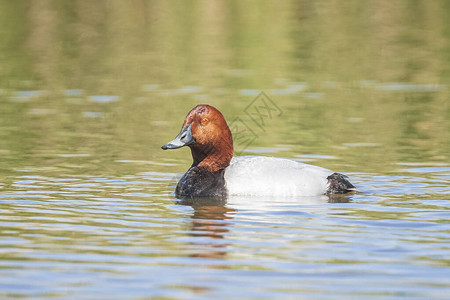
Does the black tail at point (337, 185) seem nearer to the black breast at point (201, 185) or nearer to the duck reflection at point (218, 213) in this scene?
the duck reflection at point (218, 213)

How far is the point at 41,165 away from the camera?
12.3 m

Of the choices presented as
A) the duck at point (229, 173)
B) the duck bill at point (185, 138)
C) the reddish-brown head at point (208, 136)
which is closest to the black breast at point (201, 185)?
the duck at point (229, 173)

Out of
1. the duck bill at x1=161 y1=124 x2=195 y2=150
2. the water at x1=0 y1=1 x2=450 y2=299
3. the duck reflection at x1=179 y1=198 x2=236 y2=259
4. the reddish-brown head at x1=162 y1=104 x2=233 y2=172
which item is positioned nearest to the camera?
the water at x1=0 y1=1 x2=450 y2=299

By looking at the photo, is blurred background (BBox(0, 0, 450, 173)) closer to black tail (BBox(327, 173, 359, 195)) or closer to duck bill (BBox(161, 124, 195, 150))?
black tail (BBox(327, 173, 359, 195))

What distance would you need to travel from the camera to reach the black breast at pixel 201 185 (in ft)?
33.8

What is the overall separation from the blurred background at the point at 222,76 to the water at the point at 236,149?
0.26 ft

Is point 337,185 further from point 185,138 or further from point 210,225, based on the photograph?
point 210,225

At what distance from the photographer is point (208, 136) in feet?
34.9

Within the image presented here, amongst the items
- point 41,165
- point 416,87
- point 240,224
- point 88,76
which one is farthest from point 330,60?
point 240,224

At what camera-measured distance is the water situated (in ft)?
23.1

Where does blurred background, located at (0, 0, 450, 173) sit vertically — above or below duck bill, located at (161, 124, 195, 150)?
above

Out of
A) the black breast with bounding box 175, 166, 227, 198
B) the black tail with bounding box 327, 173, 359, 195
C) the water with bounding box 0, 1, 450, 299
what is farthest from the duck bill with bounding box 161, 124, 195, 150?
the black tail with bounding box 327, 173, 359, 195

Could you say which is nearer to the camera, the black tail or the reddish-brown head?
the black tail

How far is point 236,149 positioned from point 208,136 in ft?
10.9
